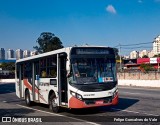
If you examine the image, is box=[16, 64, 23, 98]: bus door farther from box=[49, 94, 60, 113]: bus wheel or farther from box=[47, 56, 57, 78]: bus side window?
box=[49, 94, 60, 113]: bus wheel

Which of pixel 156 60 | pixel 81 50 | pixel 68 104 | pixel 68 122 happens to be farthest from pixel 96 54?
pixel 156 60

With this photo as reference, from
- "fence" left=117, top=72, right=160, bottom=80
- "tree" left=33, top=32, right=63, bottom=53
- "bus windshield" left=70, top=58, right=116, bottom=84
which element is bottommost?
"fence" left=117, top=72, right=160, bottom=80

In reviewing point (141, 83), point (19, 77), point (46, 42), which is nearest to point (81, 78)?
point (19, 77)

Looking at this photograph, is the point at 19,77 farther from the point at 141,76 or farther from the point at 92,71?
the point at 141,76

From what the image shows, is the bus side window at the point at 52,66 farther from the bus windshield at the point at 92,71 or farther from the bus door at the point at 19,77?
the bus door at the point at 19,77

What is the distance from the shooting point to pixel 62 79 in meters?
13.3

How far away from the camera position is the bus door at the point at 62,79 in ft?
42.9

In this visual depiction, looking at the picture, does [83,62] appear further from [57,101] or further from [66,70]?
[57,101]

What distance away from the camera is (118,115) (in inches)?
487

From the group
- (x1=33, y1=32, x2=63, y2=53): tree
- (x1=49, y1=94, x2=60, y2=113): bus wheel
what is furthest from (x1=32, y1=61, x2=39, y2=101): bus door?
(x1=33, y1=32, x2=63, y2=53): tree

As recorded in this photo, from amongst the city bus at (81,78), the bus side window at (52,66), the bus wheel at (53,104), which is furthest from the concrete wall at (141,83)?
the city bus at (81,78)

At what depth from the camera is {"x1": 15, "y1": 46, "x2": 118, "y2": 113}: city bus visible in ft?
40.9

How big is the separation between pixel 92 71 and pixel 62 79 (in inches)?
58.0

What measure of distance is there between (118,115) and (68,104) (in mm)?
2122
